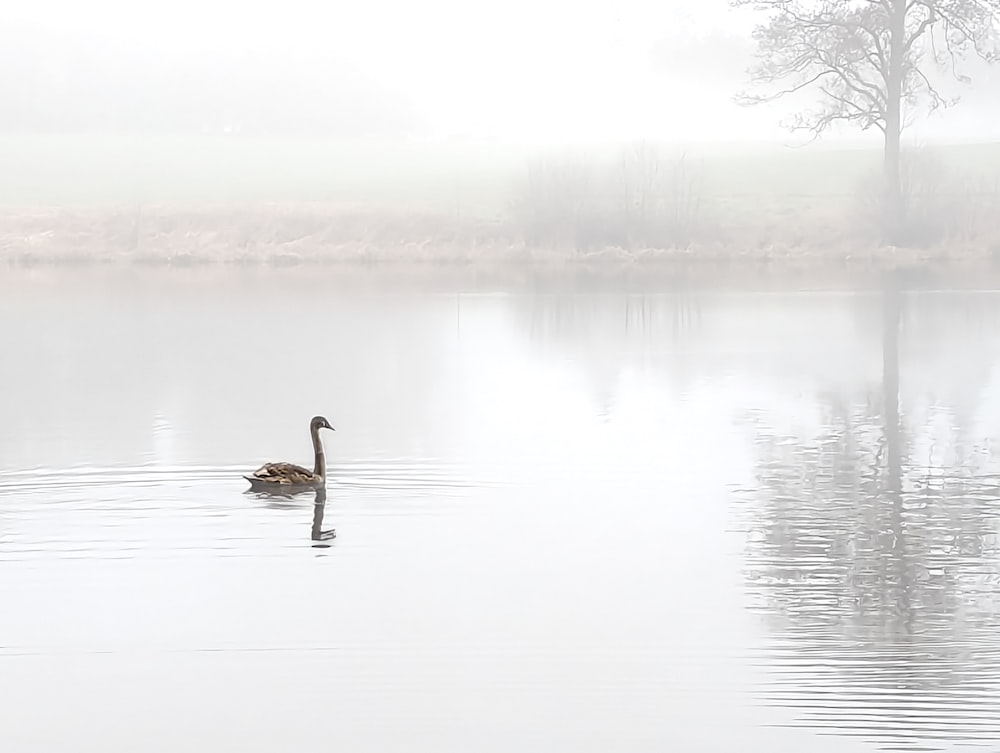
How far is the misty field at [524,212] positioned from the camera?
41938 mm

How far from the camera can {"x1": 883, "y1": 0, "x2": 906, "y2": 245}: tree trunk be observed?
3919 cm

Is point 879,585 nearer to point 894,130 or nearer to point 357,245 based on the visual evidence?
point 894,130

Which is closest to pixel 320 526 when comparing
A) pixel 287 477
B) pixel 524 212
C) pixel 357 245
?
pixel 287 477

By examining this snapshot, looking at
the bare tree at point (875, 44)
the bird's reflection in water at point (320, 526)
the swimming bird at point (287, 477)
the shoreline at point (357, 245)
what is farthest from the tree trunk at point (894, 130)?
the bird's reflection in water at point (320, 526)

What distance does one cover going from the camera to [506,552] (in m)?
11.5

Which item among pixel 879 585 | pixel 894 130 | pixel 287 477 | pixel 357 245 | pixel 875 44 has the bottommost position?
pixel 879 585

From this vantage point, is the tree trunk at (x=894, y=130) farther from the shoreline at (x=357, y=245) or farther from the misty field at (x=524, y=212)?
the shoreline at (x=357, y=245)

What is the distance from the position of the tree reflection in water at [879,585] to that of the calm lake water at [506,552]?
0.09 ft

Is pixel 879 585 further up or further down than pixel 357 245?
Result: further down

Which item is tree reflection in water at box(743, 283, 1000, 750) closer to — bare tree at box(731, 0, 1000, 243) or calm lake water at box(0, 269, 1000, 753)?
calm lake water at box(0, 269, 1000, 753)

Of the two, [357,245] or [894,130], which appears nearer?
[894,130]

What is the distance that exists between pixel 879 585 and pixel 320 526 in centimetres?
410

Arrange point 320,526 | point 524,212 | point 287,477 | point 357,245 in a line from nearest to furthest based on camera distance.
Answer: point 320,526, point 287,477, point 524,212, point 357,245

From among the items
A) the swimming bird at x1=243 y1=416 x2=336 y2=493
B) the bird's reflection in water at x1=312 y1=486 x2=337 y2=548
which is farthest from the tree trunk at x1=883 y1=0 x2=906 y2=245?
the bird's reflection in water at x1=312 y1=486 x2=337 y2=548
